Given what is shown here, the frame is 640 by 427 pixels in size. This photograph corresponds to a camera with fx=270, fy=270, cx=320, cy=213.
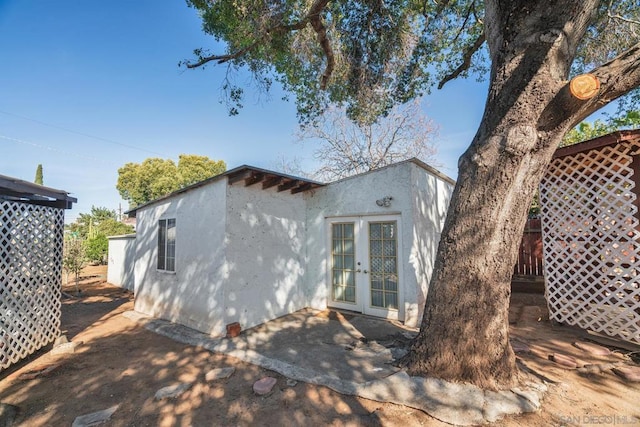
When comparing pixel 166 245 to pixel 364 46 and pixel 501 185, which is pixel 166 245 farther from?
pixel 364 46

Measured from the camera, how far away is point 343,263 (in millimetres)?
6371

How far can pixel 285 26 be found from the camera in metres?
5.62

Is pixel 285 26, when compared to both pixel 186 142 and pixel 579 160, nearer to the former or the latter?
pixel 579 160

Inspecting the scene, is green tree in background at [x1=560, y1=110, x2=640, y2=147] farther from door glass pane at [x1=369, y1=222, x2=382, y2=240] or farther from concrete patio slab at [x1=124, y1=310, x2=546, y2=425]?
concrete patio slab at [x1=124, y1=310, x2=546, y2=425]

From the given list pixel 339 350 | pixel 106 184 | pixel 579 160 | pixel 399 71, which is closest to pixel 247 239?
pixel 339 350

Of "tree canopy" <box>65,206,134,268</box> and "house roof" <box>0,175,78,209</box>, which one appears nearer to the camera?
"house roof" <box>0,175,78,209</box>

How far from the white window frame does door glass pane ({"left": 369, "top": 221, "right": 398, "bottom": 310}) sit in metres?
4.42

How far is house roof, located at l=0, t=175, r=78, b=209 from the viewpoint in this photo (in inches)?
155

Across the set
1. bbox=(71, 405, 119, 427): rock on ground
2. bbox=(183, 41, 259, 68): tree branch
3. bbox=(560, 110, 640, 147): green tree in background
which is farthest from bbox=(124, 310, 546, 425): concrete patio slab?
bbox=(560, 110, 640, 147): green tree in background

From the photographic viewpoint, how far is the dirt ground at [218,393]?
2.61m

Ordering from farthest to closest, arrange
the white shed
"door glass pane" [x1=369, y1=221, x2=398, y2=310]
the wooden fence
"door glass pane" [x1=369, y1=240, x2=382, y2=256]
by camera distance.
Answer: the white shed → the wooden fence → "door glass pane" [x1=369, y1=240, x2=382, y2=256] → "door glass pane" [x1=369, y1=221, x2=398, y2=310]

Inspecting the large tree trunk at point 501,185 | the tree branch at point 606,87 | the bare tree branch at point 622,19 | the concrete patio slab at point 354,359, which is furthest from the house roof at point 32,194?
the bare tree branch at point 622,19

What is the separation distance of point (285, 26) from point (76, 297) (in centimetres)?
1087

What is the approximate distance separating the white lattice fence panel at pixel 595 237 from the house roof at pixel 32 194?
29.5 feet
